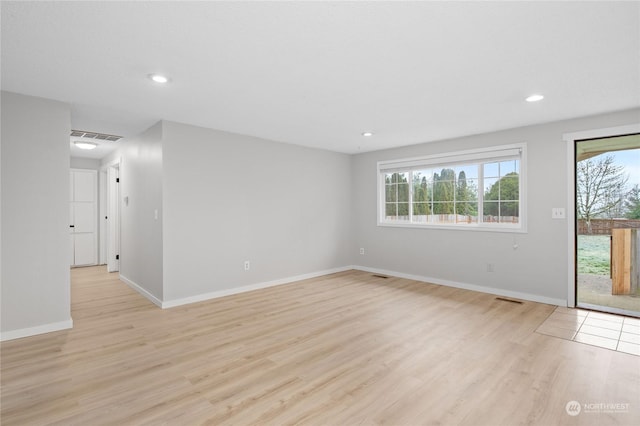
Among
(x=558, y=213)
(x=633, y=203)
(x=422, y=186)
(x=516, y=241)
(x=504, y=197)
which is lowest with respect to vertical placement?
(x=516, y=241)

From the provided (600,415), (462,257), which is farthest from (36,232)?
(462,257)

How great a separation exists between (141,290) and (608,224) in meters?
6.60

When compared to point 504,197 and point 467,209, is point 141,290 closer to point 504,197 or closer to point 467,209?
point 467,209

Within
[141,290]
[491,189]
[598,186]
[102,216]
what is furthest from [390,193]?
[102,216]

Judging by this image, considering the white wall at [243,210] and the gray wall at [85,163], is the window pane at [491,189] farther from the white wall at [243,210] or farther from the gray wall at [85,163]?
the gray wall at [85,163]

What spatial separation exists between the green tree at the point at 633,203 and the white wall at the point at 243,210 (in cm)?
426

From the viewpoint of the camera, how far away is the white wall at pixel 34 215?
3.03 meters

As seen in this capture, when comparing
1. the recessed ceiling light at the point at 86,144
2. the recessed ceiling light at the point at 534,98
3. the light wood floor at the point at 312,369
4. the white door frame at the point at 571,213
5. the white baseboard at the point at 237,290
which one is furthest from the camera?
the recessed ceiling light at the point at 86,144

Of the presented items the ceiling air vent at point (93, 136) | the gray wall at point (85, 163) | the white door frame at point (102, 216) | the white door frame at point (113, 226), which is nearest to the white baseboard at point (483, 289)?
the ceiling air vent at point (93, 136)

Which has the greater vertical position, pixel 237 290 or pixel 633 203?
pixel 633 203

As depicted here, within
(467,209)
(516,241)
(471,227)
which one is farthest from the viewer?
(467,209)

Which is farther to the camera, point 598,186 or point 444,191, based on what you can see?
point 444,191

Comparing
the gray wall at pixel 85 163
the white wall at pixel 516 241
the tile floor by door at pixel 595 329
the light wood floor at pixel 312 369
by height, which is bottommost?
the light wood floor at pixel 312 369

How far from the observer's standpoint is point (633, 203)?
388 cm
